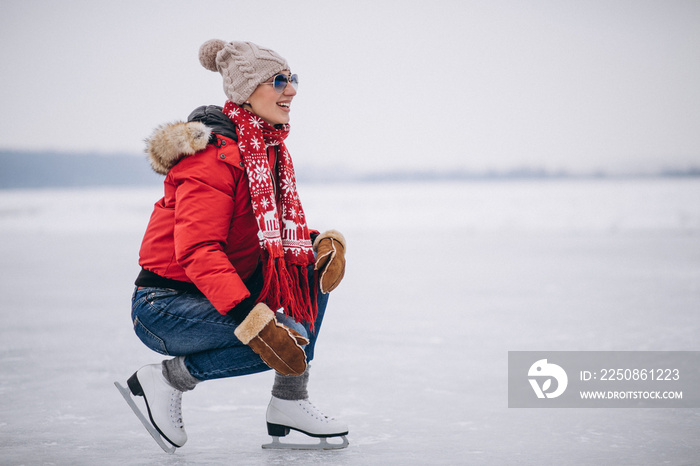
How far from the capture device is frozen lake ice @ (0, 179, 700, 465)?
1923 mm

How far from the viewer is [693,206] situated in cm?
1217

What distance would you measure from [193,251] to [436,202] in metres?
14.6

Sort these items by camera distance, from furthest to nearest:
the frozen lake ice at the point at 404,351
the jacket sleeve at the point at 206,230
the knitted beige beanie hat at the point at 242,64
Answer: the frozen lake ice at the point at 404,351 < the knitted beige beanie hat at the point at 242,64 < the jacket sleeve at the point at 206,230

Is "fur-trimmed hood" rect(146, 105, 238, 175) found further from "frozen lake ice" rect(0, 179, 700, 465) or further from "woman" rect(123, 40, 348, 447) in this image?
"frozen lake ice" rect(0, 179, 700, 465)

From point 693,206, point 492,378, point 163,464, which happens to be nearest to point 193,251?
point 163,464

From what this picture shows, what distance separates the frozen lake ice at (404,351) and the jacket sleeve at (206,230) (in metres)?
0.57

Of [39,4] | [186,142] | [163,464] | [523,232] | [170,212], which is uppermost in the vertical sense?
[39,4]

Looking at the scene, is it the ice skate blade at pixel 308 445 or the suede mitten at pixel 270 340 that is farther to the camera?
the ice skate blade at pixel 308 445

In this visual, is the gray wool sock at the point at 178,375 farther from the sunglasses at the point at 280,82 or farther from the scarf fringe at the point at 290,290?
the sunglasses at the point at 280,82

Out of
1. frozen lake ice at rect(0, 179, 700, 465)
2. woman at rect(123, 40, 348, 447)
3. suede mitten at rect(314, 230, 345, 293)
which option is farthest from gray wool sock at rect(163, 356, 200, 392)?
suede mitten at rect(314, 230, 345, 293)

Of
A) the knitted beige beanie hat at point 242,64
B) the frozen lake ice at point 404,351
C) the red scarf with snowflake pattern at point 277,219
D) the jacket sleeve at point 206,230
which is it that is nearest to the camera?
the jacket sleeve at point 206,230

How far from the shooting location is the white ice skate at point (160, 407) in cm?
182

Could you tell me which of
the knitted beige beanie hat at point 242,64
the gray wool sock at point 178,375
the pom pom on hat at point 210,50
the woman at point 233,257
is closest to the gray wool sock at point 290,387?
the woman at point 233,257

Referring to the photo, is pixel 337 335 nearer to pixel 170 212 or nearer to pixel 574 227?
pixel 170 212
